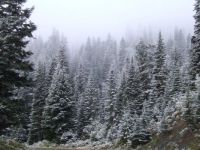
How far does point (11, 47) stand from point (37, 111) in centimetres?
4720

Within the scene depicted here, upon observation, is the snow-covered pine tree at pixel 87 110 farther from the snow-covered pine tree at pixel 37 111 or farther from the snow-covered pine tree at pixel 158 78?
the snow-covered pine tree at pixel 158 78

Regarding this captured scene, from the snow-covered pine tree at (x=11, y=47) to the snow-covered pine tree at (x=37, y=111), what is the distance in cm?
4443

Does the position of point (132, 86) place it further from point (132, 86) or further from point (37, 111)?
point (37, 111)

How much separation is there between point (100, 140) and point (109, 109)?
12635mm

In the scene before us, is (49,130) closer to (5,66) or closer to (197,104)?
(197,104)

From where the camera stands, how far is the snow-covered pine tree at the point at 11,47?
21.7 meters

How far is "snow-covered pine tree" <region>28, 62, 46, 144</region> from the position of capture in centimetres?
6650

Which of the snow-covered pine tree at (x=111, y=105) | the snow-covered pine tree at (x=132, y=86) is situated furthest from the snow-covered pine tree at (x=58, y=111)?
the snow-covered pine tree at (x=132, y=86)

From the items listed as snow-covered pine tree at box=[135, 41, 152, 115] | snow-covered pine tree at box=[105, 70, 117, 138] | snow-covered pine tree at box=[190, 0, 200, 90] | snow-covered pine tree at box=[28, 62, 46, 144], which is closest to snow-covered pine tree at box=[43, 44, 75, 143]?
snow-covered pine tree at box=[28, 62, 46, 144]

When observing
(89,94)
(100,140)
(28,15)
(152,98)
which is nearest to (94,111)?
(89,94)

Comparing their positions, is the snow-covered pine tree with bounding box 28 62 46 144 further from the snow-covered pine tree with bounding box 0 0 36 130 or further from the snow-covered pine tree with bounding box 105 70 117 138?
the snow-covered pine tree with bounding box 0 0 36 130

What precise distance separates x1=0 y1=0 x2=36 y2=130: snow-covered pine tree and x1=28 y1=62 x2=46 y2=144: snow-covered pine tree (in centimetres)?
4443

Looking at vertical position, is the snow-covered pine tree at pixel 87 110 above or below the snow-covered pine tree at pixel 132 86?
below

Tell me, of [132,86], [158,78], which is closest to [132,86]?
[132,86]
